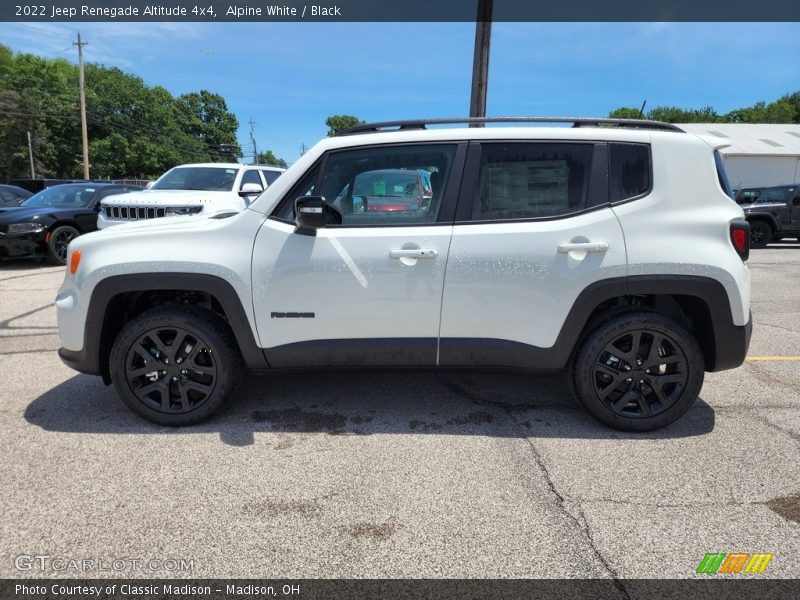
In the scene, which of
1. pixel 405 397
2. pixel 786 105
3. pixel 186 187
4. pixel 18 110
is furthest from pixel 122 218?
pixel 786 105

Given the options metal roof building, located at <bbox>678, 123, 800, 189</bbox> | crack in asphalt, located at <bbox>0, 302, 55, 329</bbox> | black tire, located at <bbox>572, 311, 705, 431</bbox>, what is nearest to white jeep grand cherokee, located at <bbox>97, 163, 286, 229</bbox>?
crack in asphalt, located at <bbox>0, 302, 55, 329</bbox>

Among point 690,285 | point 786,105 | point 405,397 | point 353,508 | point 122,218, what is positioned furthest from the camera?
point 786,105

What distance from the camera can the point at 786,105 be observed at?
70.6 metres

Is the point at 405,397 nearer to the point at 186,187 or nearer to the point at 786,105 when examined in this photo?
the point at 186,187

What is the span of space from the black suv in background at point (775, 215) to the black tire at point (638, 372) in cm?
1363

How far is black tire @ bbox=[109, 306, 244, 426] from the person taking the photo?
3.22m

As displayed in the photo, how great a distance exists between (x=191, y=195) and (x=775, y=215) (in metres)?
15.1

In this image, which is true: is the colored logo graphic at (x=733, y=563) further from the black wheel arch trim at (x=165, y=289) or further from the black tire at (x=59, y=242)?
the black tire at (x=59, y=242)

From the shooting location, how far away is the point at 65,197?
34.7ft

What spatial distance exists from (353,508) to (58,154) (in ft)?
249

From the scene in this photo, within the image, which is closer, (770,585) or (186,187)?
(770,585)

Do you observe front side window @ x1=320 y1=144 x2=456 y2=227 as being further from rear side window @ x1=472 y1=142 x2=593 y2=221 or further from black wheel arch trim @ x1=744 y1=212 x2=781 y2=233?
black wheel arch trim @ x1=744 y1=212 x2=781 y2=233

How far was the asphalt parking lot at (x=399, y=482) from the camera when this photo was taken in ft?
7.11
